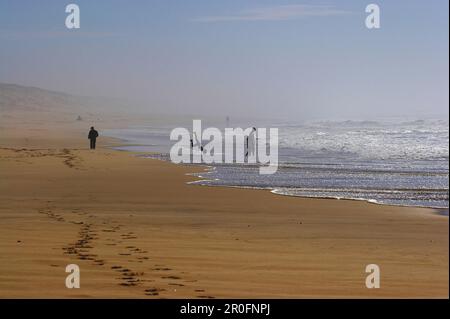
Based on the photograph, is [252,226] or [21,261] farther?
[252,226]

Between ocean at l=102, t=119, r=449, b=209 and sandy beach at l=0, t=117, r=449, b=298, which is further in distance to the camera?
ocean at l=102, t=119, r=449, b=209

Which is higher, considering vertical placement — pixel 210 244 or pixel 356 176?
pixel 356 176

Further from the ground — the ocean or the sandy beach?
the ocean

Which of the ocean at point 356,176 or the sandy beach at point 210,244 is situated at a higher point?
the ocean at point 356,176

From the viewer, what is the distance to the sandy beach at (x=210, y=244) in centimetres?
766

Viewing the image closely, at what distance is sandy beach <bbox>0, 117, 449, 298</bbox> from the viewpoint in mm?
7664

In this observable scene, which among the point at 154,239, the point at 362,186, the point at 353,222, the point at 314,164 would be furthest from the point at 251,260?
the point at 314,164

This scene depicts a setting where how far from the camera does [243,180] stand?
21219 millimetres

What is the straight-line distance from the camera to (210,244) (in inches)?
404

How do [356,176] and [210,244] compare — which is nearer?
[210,244]

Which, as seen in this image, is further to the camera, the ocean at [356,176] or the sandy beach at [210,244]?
the ocean at [356,176]
